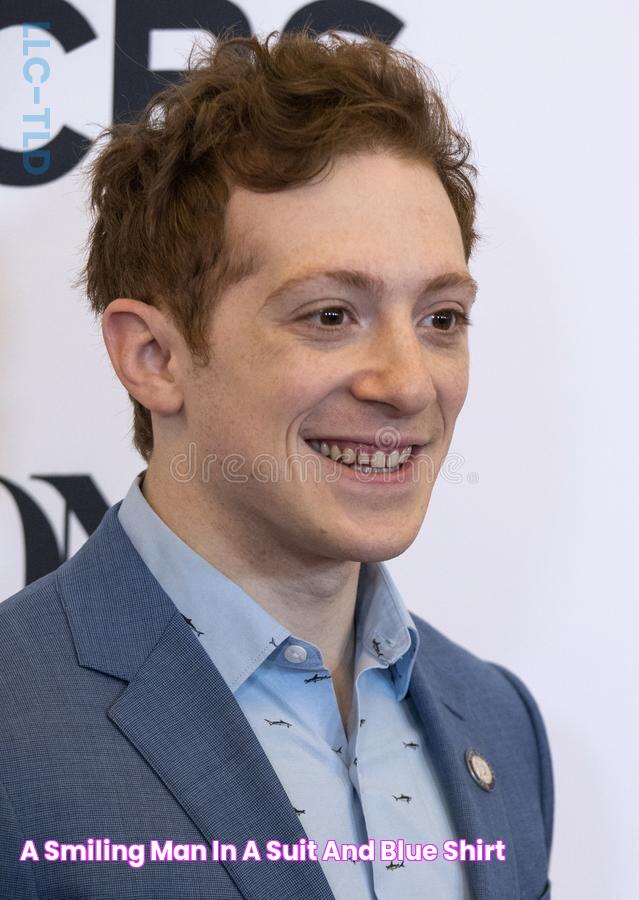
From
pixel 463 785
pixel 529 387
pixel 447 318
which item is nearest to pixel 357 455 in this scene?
pixel 447 318

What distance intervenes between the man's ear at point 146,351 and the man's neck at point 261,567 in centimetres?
10

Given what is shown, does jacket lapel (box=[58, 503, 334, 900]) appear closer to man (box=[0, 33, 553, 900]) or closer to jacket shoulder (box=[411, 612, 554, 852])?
man (box=[0, 33, 553, 900])

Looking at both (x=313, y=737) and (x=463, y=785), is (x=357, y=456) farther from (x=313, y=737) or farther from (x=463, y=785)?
(x=463, y=785)

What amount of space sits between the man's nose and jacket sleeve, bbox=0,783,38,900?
0.57 metres

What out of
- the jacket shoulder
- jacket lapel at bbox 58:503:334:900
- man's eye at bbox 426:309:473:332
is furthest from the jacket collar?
man's eye at bbox 426:309:473:332

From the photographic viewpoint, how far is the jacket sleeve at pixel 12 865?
1.08 meters

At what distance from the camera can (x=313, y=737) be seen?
129 centimetres

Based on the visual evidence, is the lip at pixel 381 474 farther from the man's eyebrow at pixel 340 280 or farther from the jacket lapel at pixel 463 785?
the jacket lapel at pixel 463 785

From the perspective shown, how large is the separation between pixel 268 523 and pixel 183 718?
Answer: 0.25m

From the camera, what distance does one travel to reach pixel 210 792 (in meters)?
1.16

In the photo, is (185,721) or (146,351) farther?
(146,351)

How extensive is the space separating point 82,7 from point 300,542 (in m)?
1.12

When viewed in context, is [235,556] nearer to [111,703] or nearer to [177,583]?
[177,583]

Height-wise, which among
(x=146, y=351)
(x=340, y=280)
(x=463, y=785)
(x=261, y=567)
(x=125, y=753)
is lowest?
(x=463, y=785)
